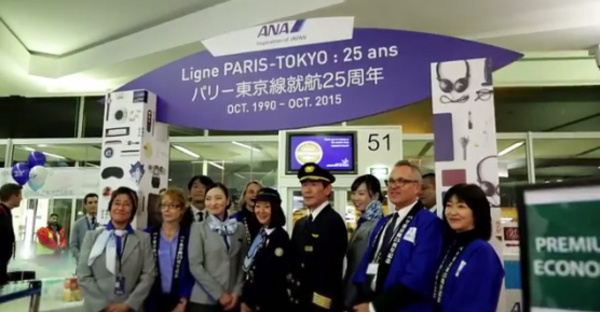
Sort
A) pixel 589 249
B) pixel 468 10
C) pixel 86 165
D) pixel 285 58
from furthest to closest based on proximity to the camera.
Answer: pixel 86 165 → pixel 468 10 → pixel 285 58 → pixel 589 249

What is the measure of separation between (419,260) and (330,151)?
3485 mm

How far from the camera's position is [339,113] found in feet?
10.7

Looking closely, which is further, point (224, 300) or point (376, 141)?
point (376, 141)

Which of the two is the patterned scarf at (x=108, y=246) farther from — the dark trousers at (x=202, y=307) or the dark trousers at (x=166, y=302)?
the dark trousers at (x=202, y=307)

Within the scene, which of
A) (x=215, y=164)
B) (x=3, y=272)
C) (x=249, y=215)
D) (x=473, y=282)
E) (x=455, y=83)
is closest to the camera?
(x=473, y=282)

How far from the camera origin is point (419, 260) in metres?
2.25

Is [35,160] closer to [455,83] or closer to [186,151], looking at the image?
[186,151]

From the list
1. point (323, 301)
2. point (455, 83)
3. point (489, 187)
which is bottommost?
point (323, 301)

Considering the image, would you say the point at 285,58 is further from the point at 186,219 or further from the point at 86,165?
the point at 86,165

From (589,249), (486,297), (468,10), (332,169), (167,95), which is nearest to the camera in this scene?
(589,249)

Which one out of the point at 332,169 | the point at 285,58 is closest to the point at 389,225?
the point at 285,58

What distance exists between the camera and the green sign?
0.80 metres

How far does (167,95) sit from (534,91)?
4.76 m

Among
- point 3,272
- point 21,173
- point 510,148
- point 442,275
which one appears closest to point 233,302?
point 442,275
